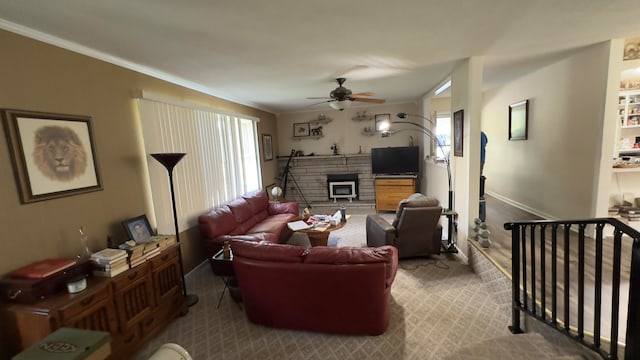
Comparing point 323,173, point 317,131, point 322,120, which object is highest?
point 322,120

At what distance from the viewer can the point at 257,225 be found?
4312mm

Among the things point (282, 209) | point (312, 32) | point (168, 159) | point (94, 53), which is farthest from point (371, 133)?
point (94, 53)

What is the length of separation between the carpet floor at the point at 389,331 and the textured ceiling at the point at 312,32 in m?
2.57

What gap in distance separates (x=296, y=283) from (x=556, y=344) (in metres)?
1.98

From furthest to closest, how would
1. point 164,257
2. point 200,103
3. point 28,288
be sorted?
1. point 200,103
2. point 164,257
3. point 28,288

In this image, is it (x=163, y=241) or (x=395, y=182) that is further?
(x=395, y=182)

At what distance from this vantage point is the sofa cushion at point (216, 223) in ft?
11.4

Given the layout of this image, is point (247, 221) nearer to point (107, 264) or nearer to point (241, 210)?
point (241, 210)

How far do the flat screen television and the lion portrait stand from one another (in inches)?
209

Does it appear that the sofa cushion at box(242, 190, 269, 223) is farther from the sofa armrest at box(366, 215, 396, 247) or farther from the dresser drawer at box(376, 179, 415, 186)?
the dresser drawer at box(376, 179, 415, 186)

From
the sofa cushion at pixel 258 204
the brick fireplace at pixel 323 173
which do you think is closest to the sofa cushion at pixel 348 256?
the sofa cushion at pixel 258 204

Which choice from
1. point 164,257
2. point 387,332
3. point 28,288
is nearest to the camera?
point 28,288

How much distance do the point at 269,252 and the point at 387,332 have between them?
1246 millimetres

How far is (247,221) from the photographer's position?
4.32 metres
